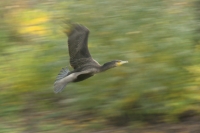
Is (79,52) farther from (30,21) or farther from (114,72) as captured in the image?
(30,21)

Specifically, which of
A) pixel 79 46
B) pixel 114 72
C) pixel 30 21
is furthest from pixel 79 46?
pixel 30 21

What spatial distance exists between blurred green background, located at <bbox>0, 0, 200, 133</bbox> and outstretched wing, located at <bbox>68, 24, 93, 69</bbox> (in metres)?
0.39

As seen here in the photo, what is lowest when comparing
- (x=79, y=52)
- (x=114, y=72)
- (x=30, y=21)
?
(x=114, y=72)

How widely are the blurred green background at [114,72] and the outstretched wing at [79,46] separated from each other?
0.39 meters

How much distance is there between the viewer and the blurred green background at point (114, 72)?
173 inches

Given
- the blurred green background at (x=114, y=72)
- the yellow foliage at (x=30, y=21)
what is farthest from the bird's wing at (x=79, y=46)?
the yellow foliage at (x=30, y=21)

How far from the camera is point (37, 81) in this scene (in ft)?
16.9

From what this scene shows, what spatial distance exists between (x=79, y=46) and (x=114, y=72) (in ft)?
1.70

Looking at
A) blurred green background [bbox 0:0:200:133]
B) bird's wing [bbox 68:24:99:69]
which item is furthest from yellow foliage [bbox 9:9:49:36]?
bird's wing [bbox 68:24:99:69]

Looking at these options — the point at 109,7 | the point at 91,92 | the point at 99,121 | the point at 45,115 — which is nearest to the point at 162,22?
the point at 109,7

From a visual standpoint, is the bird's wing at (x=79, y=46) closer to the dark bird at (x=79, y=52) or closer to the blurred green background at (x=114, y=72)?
the dark bird at (x=79, y=52)

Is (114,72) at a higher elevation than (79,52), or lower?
lower

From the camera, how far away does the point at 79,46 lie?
4.13m

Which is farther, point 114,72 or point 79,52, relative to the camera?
point 114,72
